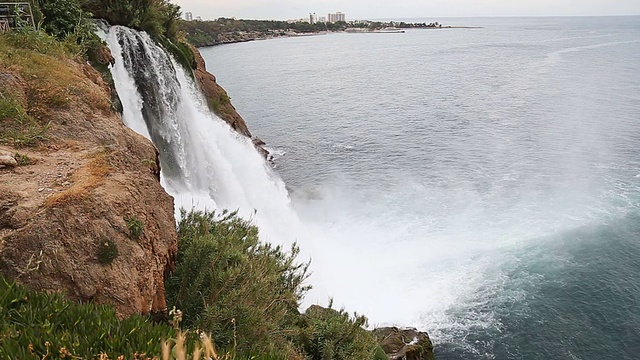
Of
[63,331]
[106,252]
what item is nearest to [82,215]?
[106,252]

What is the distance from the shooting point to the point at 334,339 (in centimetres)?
1056

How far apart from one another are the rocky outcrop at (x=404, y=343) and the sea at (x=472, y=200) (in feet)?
3.97

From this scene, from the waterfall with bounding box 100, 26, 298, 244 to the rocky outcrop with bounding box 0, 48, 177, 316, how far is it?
186 inches

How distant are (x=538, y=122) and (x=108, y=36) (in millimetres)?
37532

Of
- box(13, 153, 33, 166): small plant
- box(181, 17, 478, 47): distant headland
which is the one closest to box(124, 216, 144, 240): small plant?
box(13, 153, 33, 166): small plant

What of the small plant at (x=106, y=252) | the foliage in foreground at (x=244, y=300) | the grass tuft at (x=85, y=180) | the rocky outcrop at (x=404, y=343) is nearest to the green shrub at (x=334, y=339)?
the foliage in foreground at (x=244, y=300)

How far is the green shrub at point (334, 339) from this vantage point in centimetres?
1006

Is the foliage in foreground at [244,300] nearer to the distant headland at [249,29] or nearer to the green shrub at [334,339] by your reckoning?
the green shrub at [334,339]

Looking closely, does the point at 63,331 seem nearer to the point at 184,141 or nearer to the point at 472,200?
the point at 184,141

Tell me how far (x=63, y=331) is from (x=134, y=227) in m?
3.42

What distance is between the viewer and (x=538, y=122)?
141 ft

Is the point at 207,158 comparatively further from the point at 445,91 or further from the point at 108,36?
the point at 445,91

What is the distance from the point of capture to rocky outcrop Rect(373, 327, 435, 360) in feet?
45.7

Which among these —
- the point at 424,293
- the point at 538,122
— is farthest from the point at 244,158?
the point at 538,122
